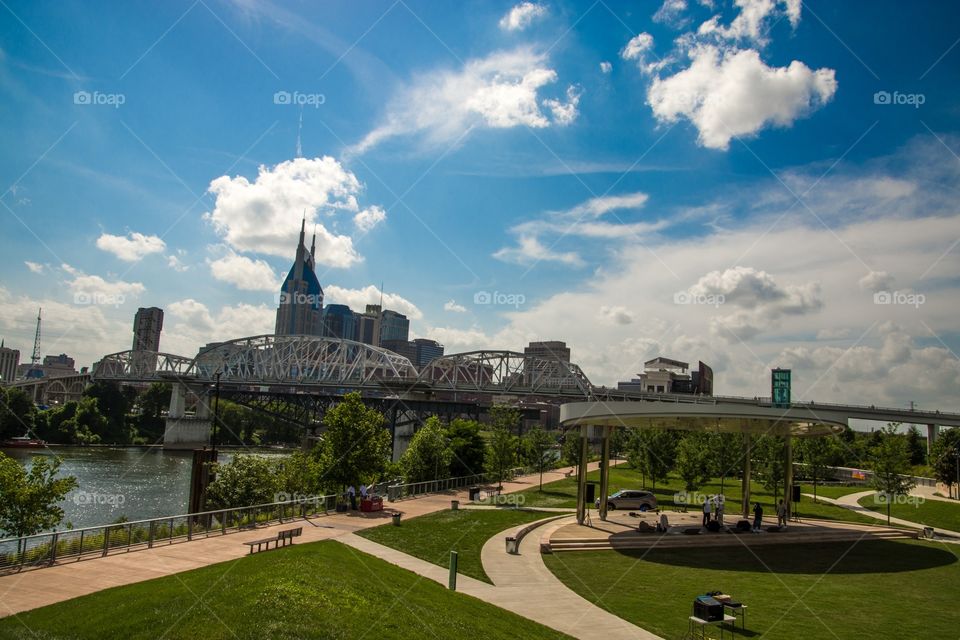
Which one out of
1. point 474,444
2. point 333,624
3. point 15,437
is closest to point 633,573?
point 333,624

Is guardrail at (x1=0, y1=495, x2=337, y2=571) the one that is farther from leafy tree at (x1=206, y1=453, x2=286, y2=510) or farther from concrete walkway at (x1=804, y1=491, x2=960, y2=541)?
concrete walkway at (x1=804, y1=491, x2=960, y2=541)

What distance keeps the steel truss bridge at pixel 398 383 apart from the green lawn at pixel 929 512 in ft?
212

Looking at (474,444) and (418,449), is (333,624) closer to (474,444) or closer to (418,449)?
(418,449)

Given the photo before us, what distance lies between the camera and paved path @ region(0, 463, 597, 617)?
14.1 metres

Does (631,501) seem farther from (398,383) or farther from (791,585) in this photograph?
(398,383)

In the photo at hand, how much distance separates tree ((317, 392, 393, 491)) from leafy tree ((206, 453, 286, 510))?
12.2ft

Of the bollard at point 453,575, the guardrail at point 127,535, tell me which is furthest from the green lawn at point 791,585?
the guardrail at point 127,535

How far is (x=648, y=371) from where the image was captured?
167 m

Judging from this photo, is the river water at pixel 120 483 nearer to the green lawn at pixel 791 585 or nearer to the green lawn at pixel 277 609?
the green lawn at pixel 277 609

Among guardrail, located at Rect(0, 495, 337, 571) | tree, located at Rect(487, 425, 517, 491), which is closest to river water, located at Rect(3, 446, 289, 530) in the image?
guardrail, located at Rect(0, 495, 337, 571)

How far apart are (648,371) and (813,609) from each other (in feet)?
507

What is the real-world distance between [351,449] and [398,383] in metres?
101

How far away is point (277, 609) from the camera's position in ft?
37.3

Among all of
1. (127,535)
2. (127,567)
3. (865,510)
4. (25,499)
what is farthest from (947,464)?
(25,499)
